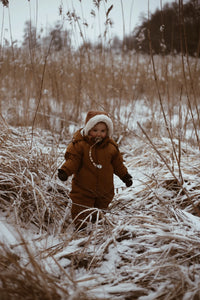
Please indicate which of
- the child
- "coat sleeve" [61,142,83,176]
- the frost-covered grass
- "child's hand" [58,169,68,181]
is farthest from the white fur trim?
the frost-covered grass

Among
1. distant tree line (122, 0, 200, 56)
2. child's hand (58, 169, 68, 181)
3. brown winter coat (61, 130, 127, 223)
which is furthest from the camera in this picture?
brown winter coat (61, 130, 127, 223)

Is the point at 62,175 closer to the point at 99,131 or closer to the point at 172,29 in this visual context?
the point at 99,131

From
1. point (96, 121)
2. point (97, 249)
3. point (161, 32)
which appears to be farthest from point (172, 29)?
point (97, 249)

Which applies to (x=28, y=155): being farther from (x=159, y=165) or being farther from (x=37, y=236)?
(x=159, y=165)

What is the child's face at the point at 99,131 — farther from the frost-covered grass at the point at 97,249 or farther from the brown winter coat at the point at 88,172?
the frost-covered grass at the point at 97,249

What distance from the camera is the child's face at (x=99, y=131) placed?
1.38 metres

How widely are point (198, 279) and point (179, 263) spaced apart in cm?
8

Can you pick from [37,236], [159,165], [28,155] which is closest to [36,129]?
[28,155]

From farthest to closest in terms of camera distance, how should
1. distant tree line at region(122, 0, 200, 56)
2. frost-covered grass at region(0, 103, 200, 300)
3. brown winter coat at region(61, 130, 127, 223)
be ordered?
brown winter coat at region(61, 130, 127, 223) < distant tree line at region(122, 0, 200, 56) < frost-covered grass at region(0, 103, 200, 300)

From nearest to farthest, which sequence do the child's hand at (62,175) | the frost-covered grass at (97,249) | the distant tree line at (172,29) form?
the frost-covered grass at (97,249), the distant tree line at (172,29), the child's hand at (62,175)

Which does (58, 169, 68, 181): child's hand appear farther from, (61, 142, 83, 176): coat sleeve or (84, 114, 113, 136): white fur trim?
(84, 114, 113, 136): white fur trim

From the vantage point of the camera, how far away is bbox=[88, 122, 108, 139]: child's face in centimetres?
138

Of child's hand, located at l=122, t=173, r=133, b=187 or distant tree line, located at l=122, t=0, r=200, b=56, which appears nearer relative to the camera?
distant tree line, located at l=122, t=0, r=200, b=56

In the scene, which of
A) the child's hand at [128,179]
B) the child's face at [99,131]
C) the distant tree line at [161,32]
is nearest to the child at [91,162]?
the child's face at [99,131]
